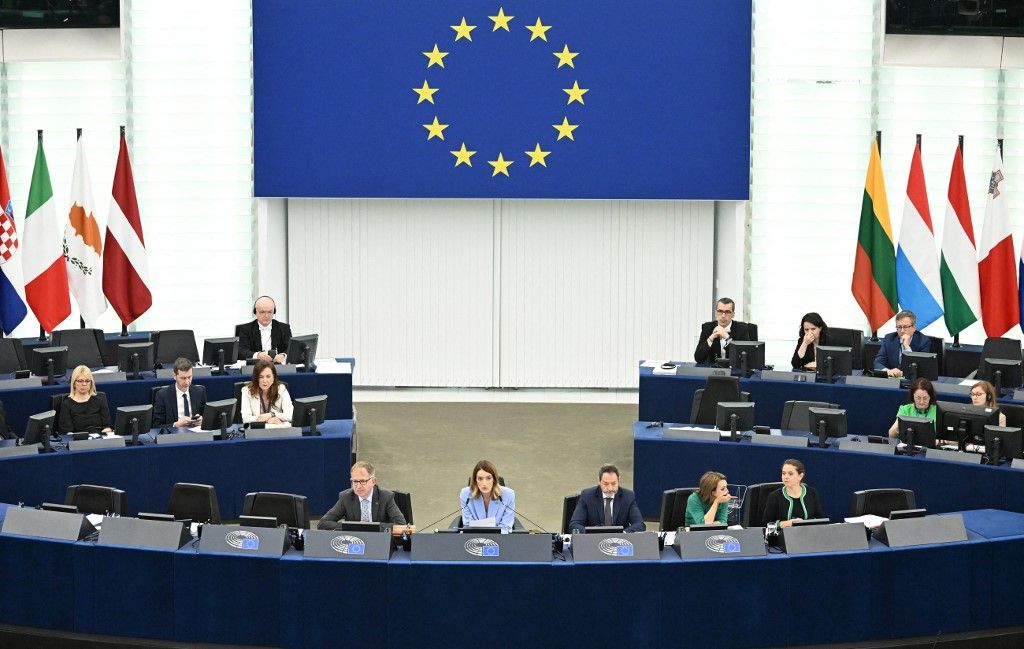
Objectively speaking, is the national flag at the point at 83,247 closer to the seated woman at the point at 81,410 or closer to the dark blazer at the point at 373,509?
the seated woman at the point at 81,410

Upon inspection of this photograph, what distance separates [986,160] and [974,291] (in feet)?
9.17

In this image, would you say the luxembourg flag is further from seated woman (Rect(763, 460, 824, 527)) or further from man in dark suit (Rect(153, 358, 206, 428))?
man in dark suit (Rect(153, 358, 206, 428))

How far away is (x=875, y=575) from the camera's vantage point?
809 centimetres

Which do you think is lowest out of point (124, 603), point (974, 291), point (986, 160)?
point (124, 603)

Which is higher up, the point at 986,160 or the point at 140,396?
the point at 986,160

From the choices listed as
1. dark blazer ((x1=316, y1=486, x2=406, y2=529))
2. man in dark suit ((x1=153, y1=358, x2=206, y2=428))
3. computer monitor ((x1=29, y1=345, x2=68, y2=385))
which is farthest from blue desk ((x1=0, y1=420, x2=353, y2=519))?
dark blazer ((x1=316, y1=486, x2=406, y2=529))

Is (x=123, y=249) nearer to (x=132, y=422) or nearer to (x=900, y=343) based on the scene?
(x=132, y=422)

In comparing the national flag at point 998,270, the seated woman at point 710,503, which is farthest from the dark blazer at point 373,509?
the national flag at point 998,270

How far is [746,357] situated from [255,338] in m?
5.14

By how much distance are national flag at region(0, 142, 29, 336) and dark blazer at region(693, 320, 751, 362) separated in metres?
7.47

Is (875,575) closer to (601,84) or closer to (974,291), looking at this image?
(974,291)

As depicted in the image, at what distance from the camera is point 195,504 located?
919cm

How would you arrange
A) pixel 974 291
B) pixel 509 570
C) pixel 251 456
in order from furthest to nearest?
pixel 974 291
pixel 251 456
pixel 509 570

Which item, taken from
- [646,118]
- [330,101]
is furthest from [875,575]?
[330,101]
